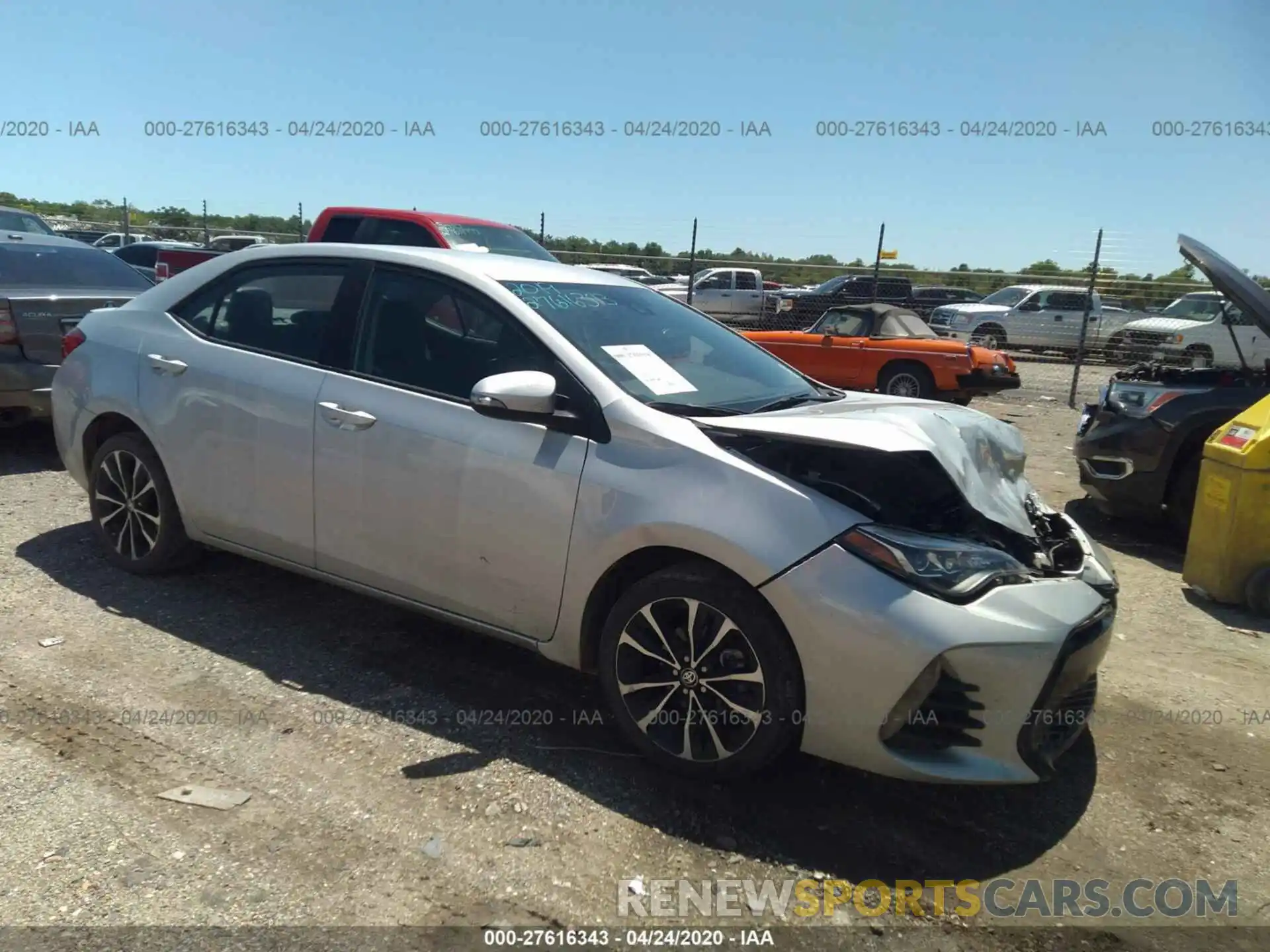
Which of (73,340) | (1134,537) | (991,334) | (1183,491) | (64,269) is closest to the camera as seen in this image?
(73,340)

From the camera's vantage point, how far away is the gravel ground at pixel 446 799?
7.96 feet

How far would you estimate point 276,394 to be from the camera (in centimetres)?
379

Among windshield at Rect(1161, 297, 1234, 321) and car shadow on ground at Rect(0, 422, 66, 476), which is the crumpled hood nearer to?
car shadow on ground at Rect(0, 422, 66, 476)

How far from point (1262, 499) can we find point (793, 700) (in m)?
3.42

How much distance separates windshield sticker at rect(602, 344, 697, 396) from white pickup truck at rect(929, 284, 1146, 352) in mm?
15411

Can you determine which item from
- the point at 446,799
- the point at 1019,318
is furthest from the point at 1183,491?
the point at 1019,318

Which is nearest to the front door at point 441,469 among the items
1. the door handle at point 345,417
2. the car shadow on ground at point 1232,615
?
the door handle at point 345,417

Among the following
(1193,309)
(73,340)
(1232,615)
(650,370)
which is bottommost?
(1232,615)

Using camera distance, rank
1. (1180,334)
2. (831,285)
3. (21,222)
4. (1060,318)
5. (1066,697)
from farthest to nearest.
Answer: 1. (831,285)
2. (1060,318)
3. (1180,334)
4. (21,222)
5. (1066,697)

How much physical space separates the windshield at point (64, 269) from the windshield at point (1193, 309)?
604 inches

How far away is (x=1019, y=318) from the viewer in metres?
20.7

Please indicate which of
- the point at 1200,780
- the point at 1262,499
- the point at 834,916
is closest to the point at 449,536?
the point at 834,916

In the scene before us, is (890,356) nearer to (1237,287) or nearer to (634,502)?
(1237,287)

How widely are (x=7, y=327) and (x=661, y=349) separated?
502 centimetres
